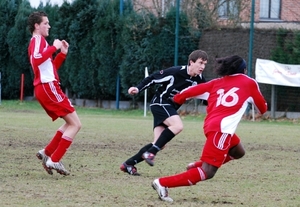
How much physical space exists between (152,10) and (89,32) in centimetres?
233

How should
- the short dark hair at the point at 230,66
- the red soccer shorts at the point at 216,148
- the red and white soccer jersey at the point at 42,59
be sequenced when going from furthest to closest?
the red and white soccer jersey at the point at 42,59
the short dark hair at the point at 230,66
the red soccer shorts at the point at 216,148

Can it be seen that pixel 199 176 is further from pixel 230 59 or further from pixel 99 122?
pixel 99 122

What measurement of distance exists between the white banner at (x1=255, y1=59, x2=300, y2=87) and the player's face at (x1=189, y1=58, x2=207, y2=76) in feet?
40.6

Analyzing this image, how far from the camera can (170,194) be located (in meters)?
7.61

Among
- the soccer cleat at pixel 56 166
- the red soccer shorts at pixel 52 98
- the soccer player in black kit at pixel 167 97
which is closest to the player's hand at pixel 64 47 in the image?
the red soccer shorts at pixel 52 98

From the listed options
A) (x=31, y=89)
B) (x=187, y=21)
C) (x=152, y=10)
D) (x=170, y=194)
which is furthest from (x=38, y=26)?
(x=31, y=89)

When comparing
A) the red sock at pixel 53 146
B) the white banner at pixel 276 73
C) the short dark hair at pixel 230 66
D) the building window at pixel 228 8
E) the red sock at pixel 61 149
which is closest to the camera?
the short dark hair at pixel 230 66

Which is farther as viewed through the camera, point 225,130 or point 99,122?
point 99,122

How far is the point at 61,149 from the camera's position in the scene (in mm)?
8836

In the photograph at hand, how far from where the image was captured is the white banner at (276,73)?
69.6 feet

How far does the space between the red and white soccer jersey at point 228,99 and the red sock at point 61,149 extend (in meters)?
2.21

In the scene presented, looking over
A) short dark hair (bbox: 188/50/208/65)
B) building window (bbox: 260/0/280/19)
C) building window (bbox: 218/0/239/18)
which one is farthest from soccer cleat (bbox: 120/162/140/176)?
building window (bbox: 260/0/280/19)

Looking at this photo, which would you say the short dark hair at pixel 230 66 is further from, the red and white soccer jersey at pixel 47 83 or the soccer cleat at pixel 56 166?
the soccer cleat at pixel 56 166

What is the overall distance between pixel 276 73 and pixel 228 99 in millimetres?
14694
